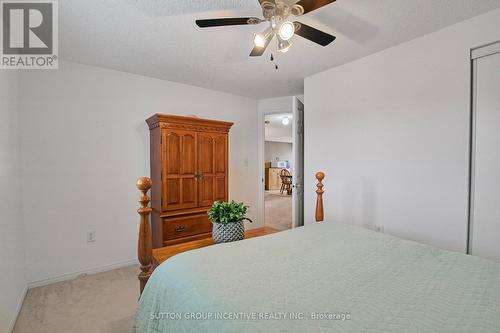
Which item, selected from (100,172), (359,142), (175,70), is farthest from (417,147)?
(100,172)

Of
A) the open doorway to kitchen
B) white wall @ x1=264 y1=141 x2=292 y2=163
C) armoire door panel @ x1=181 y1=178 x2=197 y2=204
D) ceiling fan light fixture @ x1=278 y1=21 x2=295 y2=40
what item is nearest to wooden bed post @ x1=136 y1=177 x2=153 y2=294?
ceiling fan light fixture @ x1=278 y1=21 x2=295 y2=40

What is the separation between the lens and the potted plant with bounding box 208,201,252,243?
66.9 inches

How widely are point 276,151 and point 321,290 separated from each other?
1041cm

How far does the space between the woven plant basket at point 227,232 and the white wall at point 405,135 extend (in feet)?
5.33

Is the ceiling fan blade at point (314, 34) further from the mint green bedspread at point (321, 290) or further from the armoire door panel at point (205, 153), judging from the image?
the armoire door panel at point (205, 153)

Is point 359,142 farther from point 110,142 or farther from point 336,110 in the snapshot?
point 110,142

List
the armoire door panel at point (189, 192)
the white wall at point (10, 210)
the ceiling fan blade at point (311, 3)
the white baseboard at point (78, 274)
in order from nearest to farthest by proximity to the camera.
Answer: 1. the ceiling fan blade at point (311, 3)
2. the white wall at point (10, 210)
3. the white baseboard at point (78, 274)
4. the armoire door panel at point (189, 192)

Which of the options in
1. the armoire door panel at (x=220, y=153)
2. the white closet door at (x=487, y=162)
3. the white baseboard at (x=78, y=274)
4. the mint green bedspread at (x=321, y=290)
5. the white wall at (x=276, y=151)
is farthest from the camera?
the white wall at (x=276, y=151)

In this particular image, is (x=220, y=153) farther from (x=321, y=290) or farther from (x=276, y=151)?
(x=276, y=151)

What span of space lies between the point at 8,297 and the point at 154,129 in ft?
6.36

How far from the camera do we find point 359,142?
2.68m

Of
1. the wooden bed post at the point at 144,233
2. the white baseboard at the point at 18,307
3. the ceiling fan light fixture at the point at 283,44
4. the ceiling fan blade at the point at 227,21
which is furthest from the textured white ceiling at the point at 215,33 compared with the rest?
the white baseboard at the point at 18,307

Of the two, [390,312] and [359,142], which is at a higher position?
[359,142]

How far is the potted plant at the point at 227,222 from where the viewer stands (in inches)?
66.9
